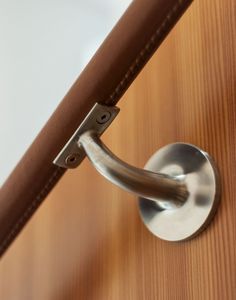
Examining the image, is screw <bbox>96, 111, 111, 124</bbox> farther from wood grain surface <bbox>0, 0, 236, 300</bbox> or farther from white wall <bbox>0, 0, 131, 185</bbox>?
white wall <bbox>0, 0, 131, 185</bbox>

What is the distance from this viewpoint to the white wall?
0.84 m

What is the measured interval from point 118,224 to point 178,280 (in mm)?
82

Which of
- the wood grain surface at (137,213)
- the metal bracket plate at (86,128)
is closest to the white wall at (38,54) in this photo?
the wood grain surface at (137,213)

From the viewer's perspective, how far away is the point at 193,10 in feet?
1.08

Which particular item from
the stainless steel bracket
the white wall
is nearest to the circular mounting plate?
the stainless steel bracket

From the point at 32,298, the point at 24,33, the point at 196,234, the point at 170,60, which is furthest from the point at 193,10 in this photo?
the point at 24,33

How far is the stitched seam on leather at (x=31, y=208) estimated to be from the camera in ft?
1.09

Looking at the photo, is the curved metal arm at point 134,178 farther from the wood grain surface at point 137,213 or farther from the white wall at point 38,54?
the white wall at point 38,54

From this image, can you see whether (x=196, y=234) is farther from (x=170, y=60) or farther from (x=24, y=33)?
(x=24, y=33)

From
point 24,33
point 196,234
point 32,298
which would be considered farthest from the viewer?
point 24,33

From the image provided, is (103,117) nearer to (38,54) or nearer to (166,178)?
(166,178)

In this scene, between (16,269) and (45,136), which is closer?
(45,136)

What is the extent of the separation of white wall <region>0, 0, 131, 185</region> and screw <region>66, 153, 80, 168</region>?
499 mm

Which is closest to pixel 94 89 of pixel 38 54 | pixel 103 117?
pixel 103 117
